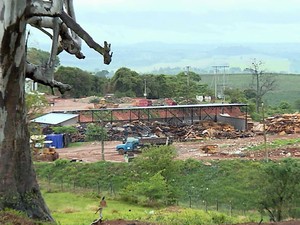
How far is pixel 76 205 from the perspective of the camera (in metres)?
23.0

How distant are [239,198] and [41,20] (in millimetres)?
19862

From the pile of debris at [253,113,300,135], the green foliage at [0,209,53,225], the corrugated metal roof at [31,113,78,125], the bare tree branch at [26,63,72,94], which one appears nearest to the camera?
the green foliage at [0,209,53,225]

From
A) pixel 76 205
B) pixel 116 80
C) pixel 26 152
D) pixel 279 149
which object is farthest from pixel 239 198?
pixel 116 80

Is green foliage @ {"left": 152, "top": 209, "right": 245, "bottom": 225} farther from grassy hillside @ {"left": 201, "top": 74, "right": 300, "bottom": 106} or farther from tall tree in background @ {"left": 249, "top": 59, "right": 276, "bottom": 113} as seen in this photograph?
grassy hillside @ {"left": 201, "top": 74, "right": 300, "bottom": 106}

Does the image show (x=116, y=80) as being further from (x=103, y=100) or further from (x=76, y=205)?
(x=76, y=205)

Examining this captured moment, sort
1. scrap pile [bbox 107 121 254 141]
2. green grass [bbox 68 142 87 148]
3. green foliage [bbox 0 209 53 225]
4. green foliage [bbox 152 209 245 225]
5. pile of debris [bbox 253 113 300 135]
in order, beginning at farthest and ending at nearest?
pile of debris [bbox 253 113 300 135]
scrap pile [bbox 107 121 254 141]
green grass [bbox 68 142 87 148]
green foliage [bbox 152 209 245 225]
green foliage [bbox 0 209 53 225]

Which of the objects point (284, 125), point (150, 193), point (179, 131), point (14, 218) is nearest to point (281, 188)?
point (150, 193)

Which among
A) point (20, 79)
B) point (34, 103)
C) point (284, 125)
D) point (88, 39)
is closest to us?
point (88, 39)

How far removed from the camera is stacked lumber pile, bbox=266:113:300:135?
51719mm

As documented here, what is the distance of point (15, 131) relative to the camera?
8.54 metres

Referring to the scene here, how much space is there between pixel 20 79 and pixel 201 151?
33.6 meters

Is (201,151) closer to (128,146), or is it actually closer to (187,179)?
(128,146)

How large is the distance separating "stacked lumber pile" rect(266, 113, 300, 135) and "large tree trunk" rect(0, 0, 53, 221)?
146ft

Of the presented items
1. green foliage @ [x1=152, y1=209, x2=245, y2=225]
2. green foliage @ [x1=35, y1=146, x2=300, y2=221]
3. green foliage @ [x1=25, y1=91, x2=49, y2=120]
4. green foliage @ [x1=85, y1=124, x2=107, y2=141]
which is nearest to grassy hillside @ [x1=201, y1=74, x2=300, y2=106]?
green foliage @ [x1=85, y1=124, x2=107, y2=141]
